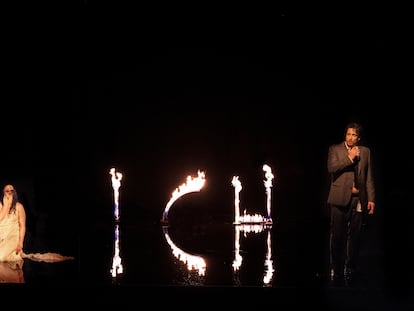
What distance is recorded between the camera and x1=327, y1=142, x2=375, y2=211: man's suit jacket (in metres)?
7.88

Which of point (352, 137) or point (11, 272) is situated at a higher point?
point (352, 137)

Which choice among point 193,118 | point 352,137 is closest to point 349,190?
point 352,137

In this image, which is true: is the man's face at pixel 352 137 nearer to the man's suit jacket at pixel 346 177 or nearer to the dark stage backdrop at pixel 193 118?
the man's suit jacket at pixel 346 177

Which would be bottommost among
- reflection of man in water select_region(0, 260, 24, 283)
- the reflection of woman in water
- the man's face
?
reflection of man in water select_region(0, 260, 24, 283)

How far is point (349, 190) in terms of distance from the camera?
795 centimetres

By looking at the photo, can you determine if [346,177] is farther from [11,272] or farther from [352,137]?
[11,272]

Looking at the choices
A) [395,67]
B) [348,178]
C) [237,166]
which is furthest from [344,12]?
[348,178]

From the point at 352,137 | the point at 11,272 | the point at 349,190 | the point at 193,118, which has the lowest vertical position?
the point at 11,272

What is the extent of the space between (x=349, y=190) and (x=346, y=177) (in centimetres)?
15

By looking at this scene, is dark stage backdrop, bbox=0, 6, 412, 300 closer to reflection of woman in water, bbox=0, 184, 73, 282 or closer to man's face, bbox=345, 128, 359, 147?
reflection of woman in water, bbox=0, 184, 73, 282

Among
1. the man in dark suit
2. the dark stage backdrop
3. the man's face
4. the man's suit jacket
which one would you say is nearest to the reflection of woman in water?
the dark stage backdrop

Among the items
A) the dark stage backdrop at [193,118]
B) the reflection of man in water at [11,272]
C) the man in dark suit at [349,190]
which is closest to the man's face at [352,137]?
the man in dark suit at [349,190]

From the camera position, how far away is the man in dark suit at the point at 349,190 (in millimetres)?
7891

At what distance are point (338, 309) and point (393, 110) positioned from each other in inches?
320
